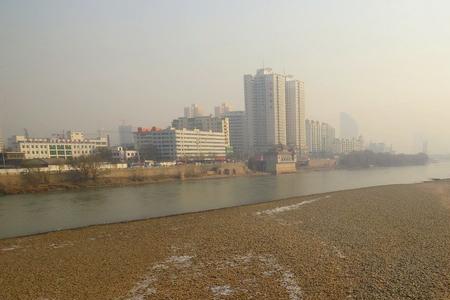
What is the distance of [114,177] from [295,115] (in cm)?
9592

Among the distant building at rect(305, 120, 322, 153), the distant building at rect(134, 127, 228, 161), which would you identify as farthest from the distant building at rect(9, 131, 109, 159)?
the distant building at rect(305, 120, 322, 153)

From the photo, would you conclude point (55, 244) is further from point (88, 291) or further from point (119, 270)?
point (88, 291)

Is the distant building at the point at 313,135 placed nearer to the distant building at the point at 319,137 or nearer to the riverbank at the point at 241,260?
the distant building at the point at 319,137

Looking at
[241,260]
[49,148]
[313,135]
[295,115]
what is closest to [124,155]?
[49,148]

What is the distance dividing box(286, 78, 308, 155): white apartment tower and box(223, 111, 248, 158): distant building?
18.7 meters

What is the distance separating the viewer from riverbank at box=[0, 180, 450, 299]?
772 cm

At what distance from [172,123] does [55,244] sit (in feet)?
392

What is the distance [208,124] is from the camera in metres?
126

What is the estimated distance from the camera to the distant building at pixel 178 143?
95.8 meters

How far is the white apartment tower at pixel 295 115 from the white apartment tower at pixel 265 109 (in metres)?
6.55

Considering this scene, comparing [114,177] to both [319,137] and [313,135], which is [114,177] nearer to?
[313,135]

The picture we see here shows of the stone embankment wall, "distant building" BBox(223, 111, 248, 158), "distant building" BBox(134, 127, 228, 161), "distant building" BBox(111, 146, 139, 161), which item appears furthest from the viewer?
"distant building" BBox(223, 111, 248, 158)

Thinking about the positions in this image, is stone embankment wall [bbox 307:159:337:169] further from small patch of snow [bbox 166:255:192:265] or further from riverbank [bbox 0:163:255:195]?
small patch of snow [bbox 166:255:192:265]

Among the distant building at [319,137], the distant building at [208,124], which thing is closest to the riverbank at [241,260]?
the distant building at [208,124]
